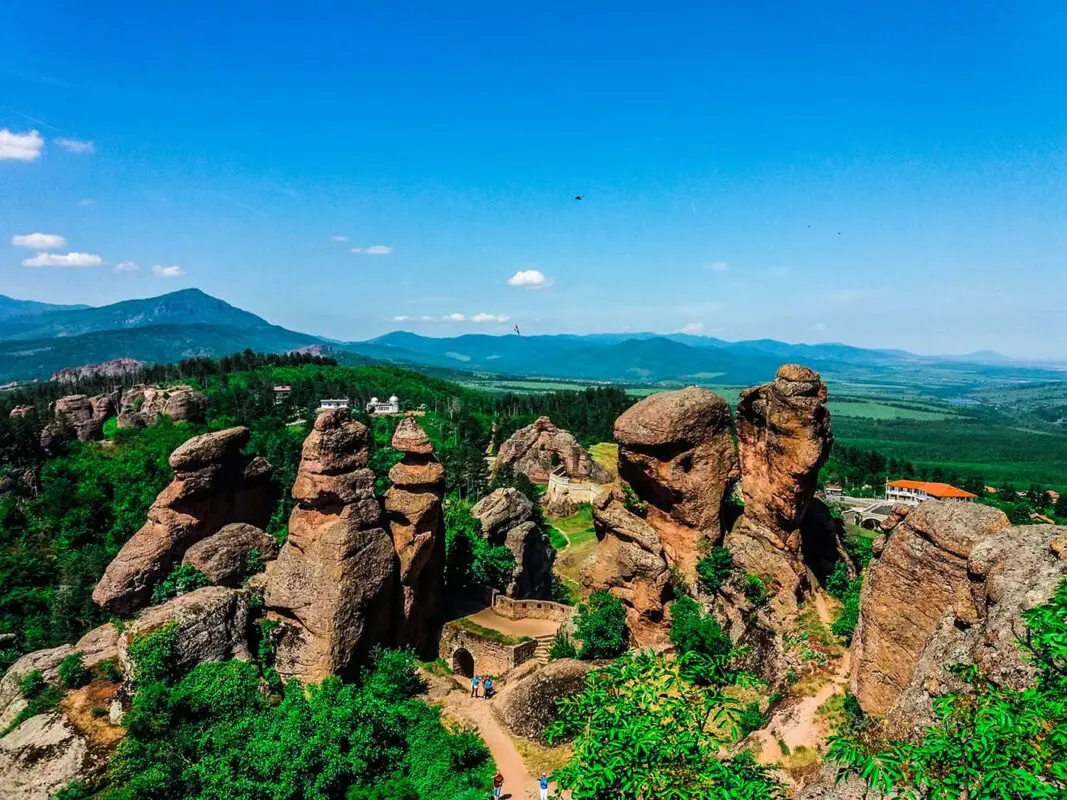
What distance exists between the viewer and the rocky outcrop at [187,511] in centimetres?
3086

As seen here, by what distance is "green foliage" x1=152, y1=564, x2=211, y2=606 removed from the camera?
1164 inches

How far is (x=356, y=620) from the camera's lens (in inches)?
1052

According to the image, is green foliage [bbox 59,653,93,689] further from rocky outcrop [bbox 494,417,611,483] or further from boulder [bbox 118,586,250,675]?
rocky outcrop [bbox 494,417,611,483]

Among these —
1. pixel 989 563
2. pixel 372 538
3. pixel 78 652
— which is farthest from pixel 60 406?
pixel 989 563

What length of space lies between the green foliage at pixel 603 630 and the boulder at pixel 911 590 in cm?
1002

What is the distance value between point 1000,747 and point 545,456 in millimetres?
78902

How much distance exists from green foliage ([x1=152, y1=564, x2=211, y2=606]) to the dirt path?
530 inches

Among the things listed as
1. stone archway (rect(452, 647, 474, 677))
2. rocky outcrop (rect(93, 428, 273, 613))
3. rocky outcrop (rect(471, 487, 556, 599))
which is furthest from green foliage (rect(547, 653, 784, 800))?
rocky outcrop (rect(93, 428, 273, 613))

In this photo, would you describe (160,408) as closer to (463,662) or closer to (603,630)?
(463,662)

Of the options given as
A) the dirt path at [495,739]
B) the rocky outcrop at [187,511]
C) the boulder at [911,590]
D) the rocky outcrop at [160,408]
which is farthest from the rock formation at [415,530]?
the rocky outcrop at [160,408]

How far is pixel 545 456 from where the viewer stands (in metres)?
88.4

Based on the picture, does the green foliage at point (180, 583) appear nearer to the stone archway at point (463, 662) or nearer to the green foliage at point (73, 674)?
the green foliage at point (73, 674)

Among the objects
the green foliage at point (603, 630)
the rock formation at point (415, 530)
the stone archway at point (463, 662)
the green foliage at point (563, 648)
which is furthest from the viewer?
the stone archway at point (463, 662)

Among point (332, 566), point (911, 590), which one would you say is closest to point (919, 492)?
point (911, 590)
